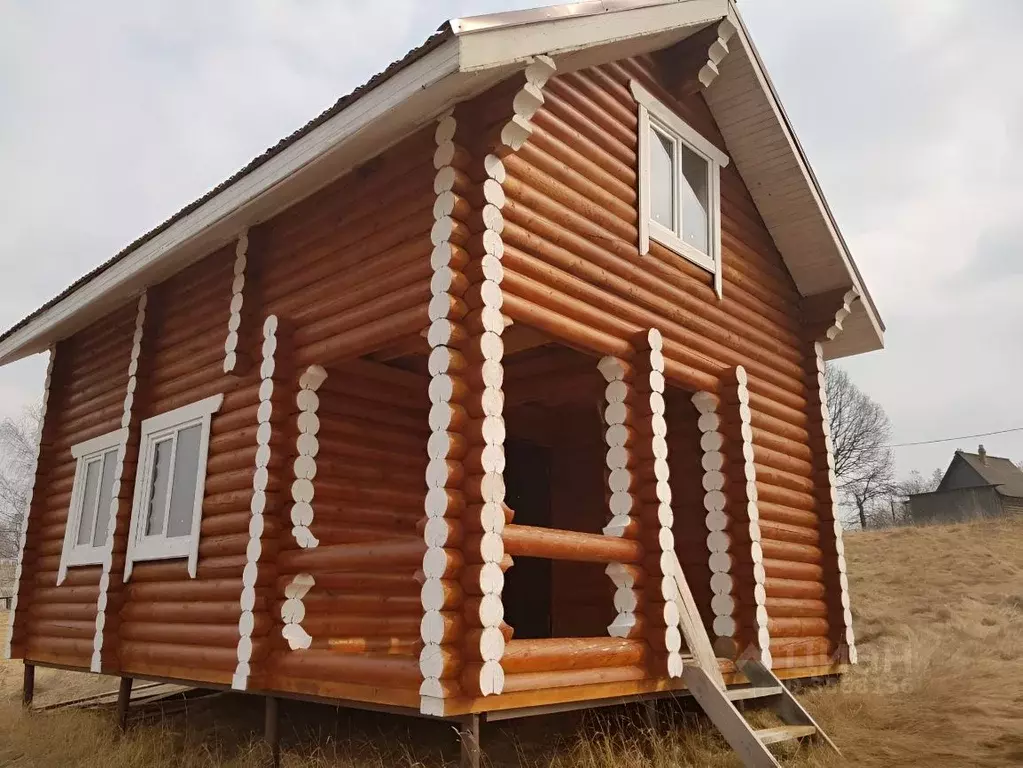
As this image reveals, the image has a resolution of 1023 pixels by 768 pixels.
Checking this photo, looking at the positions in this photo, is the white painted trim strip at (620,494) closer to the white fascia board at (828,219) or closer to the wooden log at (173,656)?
the wooden log at (173,656)

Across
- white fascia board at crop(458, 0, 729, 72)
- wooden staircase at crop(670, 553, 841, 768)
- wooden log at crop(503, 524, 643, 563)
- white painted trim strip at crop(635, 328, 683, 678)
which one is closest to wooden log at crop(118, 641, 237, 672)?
wooden log at crop(503, 524, 643, 563)

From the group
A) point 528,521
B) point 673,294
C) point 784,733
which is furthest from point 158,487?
point 784,733

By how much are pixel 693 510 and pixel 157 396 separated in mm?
6546

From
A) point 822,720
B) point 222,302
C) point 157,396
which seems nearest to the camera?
point 822,720

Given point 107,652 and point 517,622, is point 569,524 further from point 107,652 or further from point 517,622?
point 107,652

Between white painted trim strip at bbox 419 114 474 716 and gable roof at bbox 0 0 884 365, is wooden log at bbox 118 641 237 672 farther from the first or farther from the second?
gable roof at bbox 0 0 884 365

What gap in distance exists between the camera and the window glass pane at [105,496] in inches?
424

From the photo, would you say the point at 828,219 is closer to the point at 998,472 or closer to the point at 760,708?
the point at 760,708

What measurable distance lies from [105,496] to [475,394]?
7051 mm

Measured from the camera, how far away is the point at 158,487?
9875 mm

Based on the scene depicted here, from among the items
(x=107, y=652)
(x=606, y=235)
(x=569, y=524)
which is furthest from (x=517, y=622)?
(x=606, y=235)

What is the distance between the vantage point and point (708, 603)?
9711 millimetres

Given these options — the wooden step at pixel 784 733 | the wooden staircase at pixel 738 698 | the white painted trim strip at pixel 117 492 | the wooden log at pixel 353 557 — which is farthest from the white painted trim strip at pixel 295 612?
the wooden step at pixel 784 733

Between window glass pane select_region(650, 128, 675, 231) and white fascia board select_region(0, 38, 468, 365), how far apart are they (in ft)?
9.67
